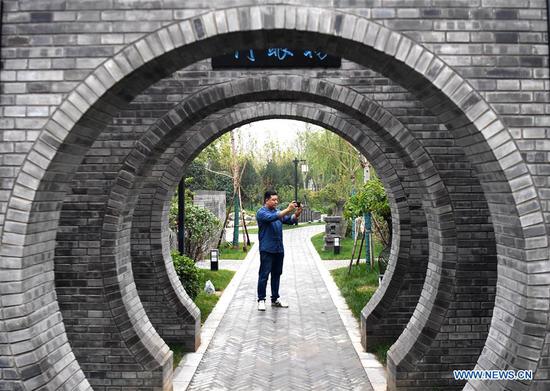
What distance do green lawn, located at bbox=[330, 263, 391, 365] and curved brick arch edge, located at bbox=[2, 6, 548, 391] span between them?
387 centimetres

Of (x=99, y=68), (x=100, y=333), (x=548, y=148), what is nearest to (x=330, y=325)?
(x=100, y=333)

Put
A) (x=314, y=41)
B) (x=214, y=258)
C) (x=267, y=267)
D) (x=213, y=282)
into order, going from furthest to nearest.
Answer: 1. (x=214, y=258)
2. (x=213, y=282)
3. (x=267, y=267)
4. (x=314, y=41)

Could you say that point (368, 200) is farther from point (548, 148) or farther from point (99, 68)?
point (99, 68)

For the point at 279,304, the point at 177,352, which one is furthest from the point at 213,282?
the point at 177,352

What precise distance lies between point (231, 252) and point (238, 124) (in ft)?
35.1

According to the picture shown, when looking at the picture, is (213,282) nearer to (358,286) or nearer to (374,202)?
(358,286)

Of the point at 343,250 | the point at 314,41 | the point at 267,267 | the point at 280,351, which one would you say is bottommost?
the point at 280,351

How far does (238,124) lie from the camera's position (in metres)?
7.34

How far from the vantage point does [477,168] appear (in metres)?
3.64

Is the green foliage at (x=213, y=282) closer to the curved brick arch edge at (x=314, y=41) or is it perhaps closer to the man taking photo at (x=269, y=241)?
the man taking photo at (x=269, y=241)

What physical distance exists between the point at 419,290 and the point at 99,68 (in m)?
5.24

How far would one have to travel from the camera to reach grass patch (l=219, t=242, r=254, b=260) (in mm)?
16500

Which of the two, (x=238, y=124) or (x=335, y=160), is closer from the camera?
(x=238, y=124)

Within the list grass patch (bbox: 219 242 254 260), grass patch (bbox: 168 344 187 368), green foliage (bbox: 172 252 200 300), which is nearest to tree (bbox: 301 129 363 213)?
grass patch (bbox: 219 242 254 260)
